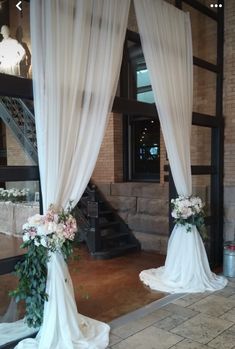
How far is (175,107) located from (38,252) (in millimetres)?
2193

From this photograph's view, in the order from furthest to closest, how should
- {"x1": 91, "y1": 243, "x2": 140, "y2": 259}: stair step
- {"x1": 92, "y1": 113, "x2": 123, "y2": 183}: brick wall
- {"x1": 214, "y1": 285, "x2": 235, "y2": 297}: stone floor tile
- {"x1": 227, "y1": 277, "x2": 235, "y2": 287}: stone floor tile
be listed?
{"x1": 92, "y1": 113, "x2": 123, "y2": 183}: brick wall → {"x1": 91, "y1": 243, "x2": 140, "y2": 259}: stair step → {"x1": 227, "y1": 277, "x2": 235, "y2": 287}: stone floor tile → {"x1": 214, "y1": 285, "x2": 235, "y2": 297}: stone floor tile

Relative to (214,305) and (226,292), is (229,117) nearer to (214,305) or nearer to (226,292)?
(226,292)

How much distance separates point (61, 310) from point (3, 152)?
4.22ft

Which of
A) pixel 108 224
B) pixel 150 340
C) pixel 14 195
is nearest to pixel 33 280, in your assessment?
pixel 14 195

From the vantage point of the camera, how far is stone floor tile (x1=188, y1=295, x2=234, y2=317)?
3406 mm

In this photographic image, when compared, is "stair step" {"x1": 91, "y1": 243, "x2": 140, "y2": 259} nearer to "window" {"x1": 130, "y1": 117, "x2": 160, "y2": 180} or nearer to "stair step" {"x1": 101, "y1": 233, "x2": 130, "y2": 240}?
"stair step" {"x1": 101, "y1": 233, "x2": 130, "y2": 240}

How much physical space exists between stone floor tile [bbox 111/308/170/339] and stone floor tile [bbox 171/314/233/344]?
25 cm

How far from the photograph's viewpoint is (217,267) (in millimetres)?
4844

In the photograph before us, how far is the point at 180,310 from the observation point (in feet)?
11.3

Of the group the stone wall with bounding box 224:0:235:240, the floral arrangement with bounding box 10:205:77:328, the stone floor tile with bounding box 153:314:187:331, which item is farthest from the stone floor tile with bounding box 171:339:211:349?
the stone wall with bounding box 224:0:235:240

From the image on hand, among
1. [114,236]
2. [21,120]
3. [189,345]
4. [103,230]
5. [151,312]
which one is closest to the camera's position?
[189,345]

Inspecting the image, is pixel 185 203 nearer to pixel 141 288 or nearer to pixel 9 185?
pixel 141 288

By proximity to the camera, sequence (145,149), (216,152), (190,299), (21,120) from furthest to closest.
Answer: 1. (145,149)
2. (216,152)
3. (190,299)
4. (21,120)

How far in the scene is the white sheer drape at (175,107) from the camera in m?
3.69
